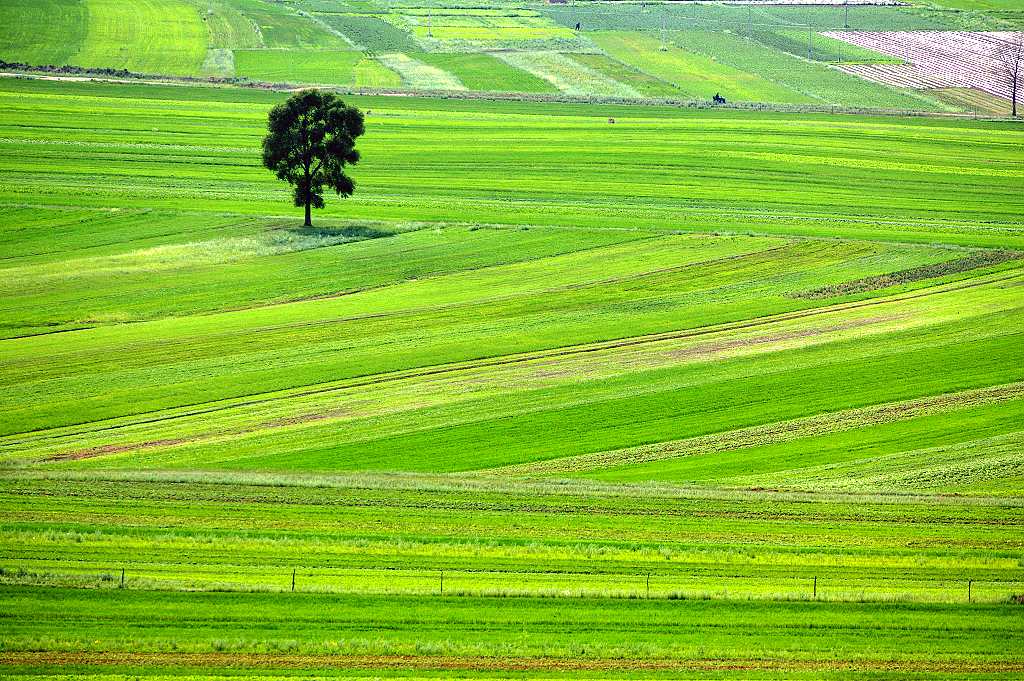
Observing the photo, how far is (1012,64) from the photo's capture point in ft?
483

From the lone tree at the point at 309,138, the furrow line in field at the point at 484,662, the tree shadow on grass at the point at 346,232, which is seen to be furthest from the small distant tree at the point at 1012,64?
the furrow line in field at the point at 484,662

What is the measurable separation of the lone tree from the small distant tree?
75.2 m

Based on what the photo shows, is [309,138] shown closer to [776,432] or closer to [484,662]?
[776,432]

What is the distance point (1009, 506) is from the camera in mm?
42781

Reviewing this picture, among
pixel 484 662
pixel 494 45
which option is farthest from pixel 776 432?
pixel 494 45

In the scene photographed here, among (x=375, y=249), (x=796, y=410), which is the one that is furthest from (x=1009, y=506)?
(x=375, y=249)

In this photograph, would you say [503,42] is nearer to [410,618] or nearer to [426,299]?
[426,299]

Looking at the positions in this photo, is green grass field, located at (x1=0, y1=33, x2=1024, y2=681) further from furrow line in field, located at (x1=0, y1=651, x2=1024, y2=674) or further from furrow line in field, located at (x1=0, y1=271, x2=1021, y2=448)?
furrow line in field, located at (x1=0, y1=271, x2=1021, y2=448)

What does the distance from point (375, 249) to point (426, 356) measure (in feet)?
68.2

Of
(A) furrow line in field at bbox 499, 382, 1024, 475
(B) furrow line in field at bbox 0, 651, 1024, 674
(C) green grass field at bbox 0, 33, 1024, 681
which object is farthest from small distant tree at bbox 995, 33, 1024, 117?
(B) furrow line in field at bbox 0, 651, 1024, 674

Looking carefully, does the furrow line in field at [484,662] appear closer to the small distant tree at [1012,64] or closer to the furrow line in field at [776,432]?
the furrow line in field at [776,432]

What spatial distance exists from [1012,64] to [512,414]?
117183mm

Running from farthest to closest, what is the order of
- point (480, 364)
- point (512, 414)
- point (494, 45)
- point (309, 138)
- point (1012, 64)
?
1. point (494, 45)
2. point (1012, 64)
3. point (309, 138)
4. point (480, 364)
5. point (512, 414)

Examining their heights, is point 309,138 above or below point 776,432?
above
